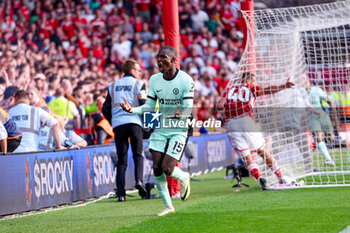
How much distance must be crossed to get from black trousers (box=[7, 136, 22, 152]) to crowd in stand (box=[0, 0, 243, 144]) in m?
7.68

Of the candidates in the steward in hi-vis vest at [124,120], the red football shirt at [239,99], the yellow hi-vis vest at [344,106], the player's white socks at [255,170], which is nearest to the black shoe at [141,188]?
the steward in hi-vis vest at [124,120]

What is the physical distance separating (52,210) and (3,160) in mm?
1151

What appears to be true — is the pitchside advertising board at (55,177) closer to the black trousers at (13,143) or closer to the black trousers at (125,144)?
the black trousers at (13,143)

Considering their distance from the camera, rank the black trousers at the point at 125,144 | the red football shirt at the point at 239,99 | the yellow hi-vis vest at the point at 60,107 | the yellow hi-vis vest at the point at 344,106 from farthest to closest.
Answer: the yellow hi-vis vest at the point at 344,106, the yellow hi-vis vest at the point at 60,107, the red football shirt at the point at 239,99, the black trousers at the point at 125,144

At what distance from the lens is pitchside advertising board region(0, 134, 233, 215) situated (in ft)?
30.2

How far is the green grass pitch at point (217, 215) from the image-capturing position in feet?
22.3

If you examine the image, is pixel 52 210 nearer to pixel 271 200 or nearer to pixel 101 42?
pixel 271 200

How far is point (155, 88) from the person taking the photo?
830 centimetres

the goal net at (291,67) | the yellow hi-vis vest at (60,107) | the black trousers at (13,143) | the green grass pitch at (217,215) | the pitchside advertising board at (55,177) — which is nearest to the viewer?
the green grass pitch at (217,215)

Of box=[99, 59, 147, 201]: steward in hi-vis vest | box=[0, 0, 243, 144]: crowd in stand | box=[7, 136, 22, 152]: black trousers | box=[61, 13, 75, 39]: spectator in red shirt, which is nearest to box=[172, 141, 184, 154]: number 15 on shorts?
box=[99, 59, 147, 201]: steward in hi-vis vest

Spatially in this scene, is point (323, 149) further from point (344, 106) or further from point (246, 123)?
point (246, 123)

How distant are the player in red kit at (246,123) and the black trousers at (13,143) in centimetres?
348

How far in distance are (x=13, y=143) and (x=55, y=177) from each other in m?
0.86

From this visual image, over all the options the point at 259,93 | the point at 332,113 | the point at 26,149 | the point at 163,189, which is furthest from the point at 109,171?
A: the point at 332,113
